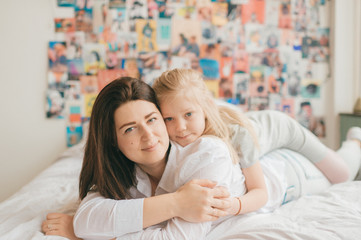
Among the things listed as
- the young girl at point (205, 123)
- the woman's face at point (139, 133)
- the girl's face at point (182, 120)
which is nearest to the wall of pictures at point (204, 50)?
the young girl at point (205, 123)

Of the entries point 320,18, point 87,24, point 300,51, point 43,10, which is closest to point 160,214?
point 87,24

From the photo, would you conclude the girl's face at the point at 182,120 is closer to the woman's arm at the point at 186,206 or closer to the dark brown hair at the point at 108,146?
the dark brown hair at the point at 108,146

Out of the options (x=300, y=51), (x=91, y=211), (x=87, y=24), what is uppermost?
(x=87, y=24)

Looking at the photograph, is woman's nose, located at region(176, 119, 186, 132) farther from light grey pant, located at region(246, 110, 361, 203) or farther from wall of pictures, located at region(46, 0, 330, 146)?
wall of pictures, located at region(46, 0, 330, 146)

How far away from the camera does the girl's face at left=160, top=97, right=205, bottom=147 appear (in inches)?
37.7

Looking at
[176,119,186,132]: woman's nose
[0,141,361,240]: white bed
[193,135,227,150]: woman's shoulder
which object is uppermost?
[176,119,186,132]: woman's nose

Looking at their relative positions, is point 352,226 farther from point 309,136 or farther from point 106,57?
point 106,57

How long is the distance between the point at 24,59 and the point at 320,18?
2.35m

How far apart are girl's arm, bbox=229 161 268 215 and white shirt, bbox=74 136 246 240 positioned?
1.3 inches

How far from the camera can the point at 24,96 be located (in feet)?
7.28

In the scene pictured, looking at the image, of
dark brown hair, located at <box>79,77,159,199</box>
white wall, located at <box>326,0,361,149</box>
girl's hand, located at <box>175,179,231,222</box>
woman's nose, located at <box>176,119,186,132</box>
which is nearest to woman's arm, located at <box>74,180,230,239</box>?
girl's hand, located at <box>175,179,231,222</box>

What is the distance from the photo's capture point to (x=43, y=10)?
220 centimetres

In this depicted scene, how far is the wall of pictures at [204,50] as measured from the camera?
88.0 inches

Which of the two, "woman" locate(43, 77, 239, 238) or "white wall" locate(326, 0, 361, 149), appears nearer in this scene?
"woman" locate(43, 77, 239, 238)
